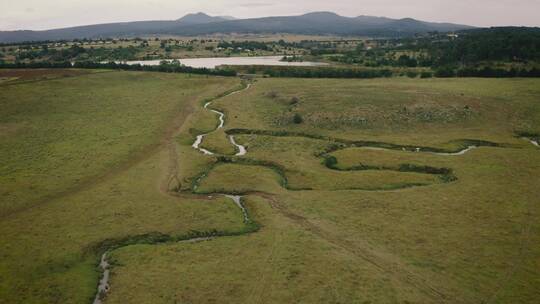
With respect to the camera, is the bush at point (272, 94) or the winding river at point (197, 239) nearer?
the winding river at point (197, 239)

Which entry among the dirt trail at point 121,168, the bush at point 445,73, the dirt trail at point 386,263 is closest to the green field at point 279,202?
the dirt trail at point 386,263

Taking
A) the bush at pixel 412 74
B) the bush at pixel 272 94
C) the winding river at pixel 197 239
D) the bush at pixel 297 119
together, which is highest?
the bush at pixel 412 74

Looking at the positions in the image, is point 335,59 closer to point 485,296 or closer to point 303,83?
point 303,83

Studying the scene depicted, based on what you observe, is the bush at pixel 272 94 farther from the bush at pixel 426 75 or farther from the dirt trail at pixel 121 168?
the bush at pixel 426 75

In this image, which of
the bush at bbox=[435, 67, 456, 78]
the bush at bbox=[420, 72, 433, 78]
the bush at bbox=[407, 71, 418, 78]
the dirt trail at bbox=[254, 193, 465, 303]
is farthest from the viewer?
the bush at bbox=[407, 71, 418, 78]

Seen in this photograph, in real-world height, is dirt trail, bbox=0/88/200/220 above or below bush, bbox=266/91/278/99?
below

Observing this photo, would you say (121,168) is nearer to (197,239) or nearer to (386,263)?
(197,239)

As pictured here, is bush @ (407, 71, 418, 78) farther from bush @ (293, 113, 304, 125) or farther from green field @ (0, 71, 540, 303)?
bush @ (293, 113, 304, 125)

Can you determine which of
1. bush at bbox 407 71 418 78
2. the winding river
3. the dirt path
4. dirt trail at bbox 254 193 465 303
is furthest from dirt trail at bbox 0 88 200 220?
→ bush at bbox 407 71 418 78
